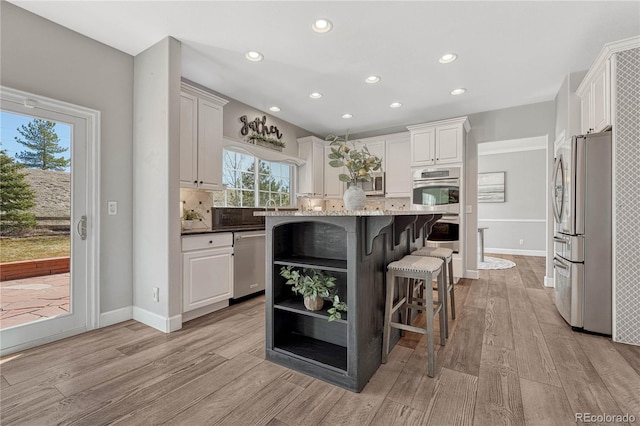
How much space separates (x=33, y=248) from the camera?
2.29 m

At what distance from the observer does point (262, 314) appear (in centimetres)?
302

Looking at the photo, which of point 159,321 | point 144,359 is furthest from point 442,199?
point 144,359

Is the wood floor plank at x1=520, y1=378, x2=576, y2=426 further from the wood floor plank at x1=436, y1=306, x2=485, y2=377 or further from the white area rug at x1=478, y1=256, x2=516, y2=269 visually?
the white area rug at x1=478, y1=256, x2=516, y2=269

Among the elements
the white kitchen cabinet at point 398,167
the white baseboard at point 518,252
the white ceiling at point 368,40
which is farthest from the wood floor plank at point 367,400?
the white baseboard at point 518,252

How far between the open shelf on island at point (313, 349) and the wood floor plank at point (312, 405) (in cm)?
14

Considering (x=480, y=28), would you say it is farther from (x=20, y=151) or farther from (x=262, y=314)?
(x=20, y=151)

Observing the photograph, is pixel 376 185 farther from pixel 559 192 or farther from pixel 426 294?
pixel 426 294

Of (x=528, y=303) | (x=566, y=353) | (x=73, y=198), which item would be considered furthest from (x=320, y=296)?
(x=528, y=303)

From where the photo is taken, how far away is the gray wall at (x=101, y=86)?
7.22 ft

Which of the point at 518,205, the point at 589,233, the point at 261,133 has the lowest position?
the point at 589,233

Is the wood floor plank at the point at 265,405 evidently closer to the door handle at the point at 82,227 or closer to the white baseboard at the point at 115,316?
the white baseboard at the point at 115,316

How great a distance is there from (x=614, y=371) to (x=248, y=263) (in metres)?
3.31

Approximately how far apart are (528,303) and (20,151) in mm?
5202

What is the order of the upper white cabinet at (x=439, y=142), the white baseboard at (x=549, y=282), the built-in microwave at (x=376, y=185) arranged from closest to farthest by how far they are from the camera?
the white baseboard at (x=549, y=282) → the upper white cabinet at (x=439, y=142) → the built-in microwave at (x=376, y=185)
